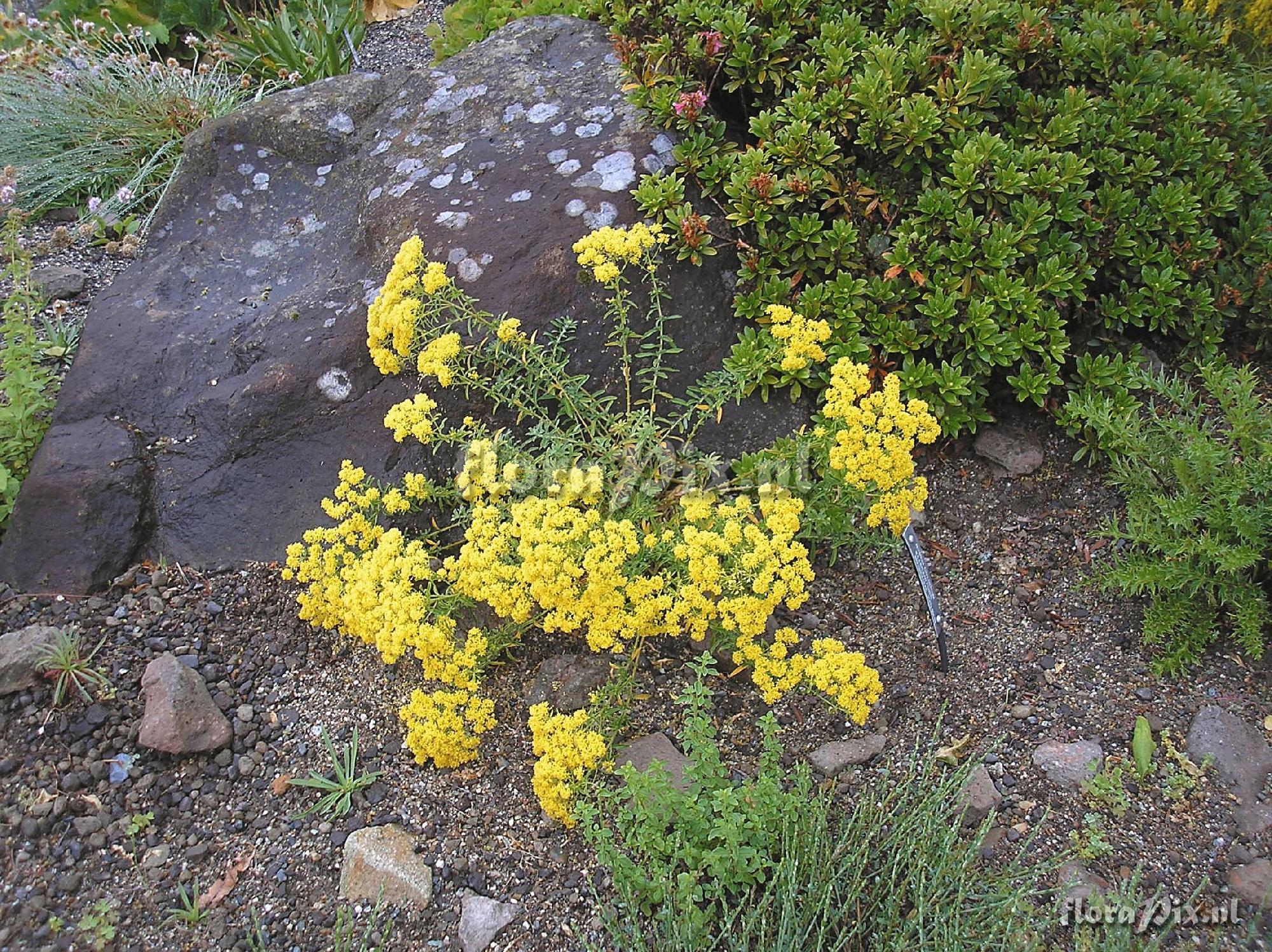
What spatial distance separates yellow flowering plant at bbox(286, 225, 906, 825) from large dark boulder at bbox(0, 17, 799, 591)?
0.70 feet

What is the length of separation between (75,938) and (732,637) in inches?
73.2

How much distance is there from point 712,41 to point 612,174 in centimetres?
64

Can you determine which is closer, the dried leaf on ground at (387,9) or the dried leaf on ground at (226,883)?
the dried leaf on ground at (226,883)

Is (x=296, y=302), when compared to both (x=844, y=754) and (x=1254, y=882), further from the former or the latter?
(x=1254, y=882)

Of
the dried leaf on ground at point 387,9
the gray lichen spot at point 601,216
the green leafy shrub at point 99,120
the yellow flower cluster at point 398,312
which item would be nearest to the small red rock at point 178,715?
the yellow flower cluster at point 398,312

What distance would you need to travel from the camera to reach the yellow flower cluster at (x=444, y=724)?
2.66 metres

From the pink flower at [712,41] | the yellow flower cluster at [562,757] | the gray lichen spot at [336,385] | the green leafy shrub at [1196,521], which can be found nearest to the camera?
the yellow flower cluster at [562,757]

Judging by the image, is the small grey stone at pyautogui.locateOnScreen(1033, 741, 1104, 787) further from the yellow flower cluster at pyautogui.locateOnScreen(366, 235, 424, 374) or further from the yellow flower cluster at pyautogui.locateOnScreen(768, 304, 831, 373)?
the yellow flower cluster at pyautogui.locateOnScreen(366, 235, 424, 374)

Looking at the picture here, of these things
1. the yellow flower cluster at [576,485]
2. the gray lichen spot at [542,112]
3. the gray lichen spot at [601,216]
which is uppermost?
the gray lichen spot at [542,112]

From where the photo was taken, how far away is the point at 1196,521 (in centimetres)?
304

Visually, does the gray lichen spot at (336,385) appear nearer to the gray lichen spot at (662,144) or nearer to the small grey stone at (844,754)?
the gray lichen spot at (662,144)

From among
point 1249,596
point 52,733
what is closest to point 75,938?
point 52,733

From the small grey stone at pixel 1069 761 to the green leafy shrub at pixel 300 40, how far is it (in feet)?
18.4

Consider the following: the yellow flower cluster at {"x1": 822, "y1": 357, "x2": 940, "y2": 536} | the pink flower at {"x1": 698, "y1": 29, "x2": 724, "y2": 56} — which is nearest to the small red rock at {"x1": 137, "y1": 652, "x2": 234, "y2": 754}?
the yellow flower cluster at {"x1": 822, "y1": 357, "x2": 940, "y2": 536}
